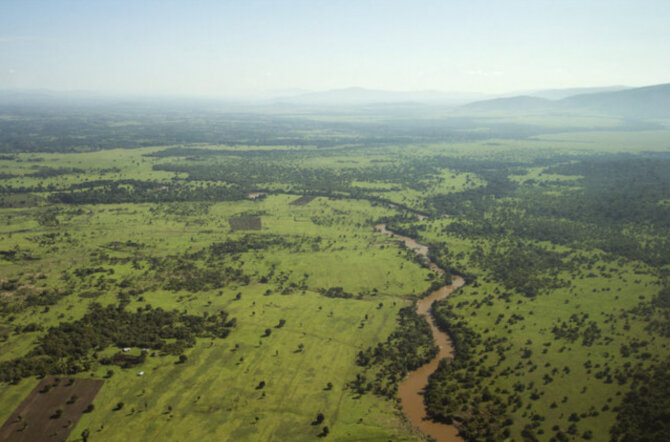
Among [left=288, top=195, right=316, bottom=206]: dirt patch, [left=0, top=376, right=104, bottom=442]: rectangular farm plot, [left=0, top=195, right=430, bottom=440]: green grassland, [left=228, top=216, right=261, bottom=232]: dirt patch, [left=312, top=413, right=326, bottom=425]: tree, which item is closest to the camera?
[left=0, top=376, right=104, bottom=442]: rectangular farm plot

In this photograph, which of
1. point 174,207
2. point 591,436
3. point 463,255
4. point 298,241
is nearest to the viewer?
point 591,436

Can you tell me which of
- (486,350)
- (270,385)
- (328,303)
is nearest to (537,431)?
(486,350)

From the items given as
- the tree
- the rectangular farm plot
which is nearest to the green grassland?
the tree

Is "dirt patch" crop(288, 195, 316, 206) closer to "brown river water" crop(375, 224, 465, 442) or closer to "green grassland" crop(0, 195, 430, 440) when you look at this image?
"green grassland" crop(0, 195, 430, 440)

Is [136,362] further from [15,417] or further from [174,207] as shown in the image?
[174,207]

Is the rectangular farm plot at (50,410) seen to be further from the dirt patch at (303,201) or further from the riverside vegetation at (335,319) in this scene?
the dirt patch at (303,201)

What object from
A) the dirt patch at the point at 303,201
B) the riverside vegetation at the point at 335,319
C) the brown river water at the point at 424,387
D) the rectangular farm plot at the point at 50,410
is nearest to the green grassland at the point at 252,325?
the riverside vegetation at the point at 335,319
